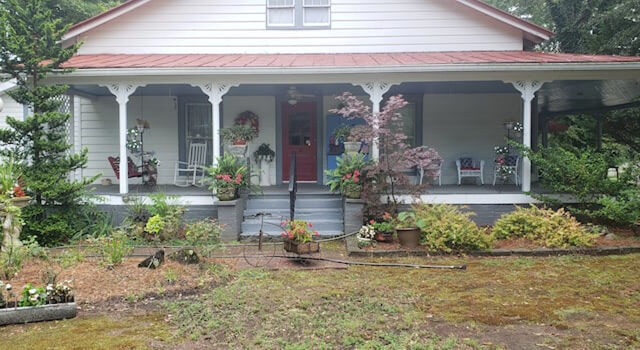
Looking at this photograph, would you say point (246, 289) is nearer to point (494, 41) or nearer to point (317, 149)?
point (317, 149)

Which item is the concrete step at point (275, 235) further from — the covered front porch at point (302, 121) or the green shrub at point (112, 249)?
the covered front porch at point (302, 121)

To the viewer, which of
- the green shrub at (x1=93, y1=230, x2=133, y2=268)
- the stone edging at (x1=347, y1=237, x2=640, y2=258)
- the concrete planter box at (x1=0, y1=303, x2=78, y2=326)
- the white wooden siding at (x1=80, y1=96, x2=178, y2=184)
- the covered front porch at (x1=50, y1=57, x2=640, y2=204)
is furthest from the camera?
the white wooden siding at (x1=80, y1=96, x2=178, y2=184)

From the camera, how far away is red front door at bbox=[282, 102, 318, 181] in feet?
38.9

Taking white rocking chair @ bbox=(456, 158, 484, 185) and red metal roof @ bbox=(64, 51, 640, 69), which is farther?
white rocking chair @ bbox=(456, 158, 484, 185)

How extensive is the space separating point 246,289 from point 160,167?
7.12 m

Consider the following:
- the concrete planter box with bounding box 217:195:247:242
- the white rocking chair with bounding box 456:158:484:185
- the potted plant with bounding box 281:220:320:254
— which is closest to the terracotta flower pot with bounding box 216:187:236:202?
the concrete planter box with bounding box 217:195:247:242

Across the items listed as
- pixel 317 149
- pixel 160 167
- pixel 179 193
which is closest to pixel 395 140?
pixel 317 149

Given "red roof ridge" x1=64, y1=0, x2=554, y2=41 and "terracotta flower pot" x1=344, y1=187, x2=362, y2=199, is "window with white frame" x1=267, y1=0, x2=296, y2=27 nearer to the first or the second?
"red roof ridge" x1=64, y1=0, x2=554, y2=41

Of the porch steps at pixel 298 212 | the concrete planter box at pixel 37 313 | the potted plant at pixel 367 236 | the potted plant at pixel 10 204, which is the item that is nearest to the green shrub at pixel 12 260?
the potted plant at pixel 10 204

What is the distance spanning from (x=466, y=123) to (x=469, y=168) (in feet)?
3.87

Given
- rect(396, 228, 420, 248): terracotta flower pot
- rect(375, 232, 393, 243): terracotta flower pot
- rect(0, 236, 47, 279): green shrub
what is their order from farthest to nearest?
rect(375, 232, 393, 243): terracotta flower pot → rect(396, 228, 420, 248): terracotta flower pot → rect(0, 236, 47, 279): green shrub

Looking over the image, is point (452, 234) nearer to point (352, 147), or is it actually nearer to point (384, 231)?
point (384, 231)

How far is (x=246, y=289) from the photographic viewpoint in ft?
18.8

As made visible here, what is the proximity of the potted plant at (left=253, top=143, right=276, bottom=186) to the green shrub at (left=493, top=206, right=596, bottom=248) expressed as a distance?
218 inches
